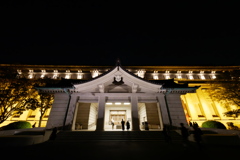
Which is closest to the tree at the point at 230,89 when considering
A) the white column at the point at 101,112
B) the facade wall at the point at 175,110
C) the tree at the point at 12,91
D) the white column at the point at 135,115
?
the facade wall at the point at 175,110

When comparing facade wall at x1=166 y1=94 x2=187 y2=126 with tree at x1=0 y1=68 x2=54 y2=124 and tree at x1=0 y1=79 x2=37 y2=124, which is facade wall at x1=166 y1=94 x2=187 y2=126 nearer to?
tree at x1=0 y1=68 x2=54 y2=124

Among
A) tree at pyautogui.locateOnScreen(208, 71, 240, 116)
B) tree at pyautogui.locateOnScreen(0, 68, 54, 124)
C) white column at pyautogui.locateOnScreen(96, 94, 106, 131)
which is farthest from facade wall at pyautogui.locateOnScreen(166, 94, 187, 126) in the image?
tree at pyautogui.locateOnScreen(0, 68, 54, 124)

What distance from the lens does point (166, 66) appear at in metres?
33.3

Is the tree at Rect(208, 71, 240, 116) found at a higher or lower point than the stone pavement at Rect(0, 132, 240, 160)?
higher

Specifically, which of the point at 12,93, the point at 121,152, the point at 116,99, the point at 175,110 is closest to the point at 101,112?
the point at 116,99

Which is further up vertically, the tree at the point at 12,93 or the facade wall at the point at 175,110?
the tree at the point at 12,93

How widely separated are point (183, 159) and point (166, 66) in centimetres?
3186

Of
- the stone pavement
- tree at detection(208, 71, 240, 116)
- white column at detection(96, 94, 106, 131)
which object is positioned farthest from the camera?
tree at detection(208, 71, 240, 116)

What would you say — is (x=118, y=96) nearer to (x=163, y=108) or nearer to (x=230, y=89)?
(x=163, y=108)

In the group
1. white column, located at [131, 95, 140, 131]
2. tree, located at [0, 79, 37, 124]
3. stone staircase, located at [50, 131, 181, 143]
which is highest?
tree, located at [0, 79, 37, 124]

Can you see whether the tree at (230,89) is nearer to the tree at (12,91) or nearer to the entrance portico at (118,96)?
the entrance portico at (118,96)

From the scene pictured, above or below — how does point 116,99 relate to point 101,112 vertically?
above
